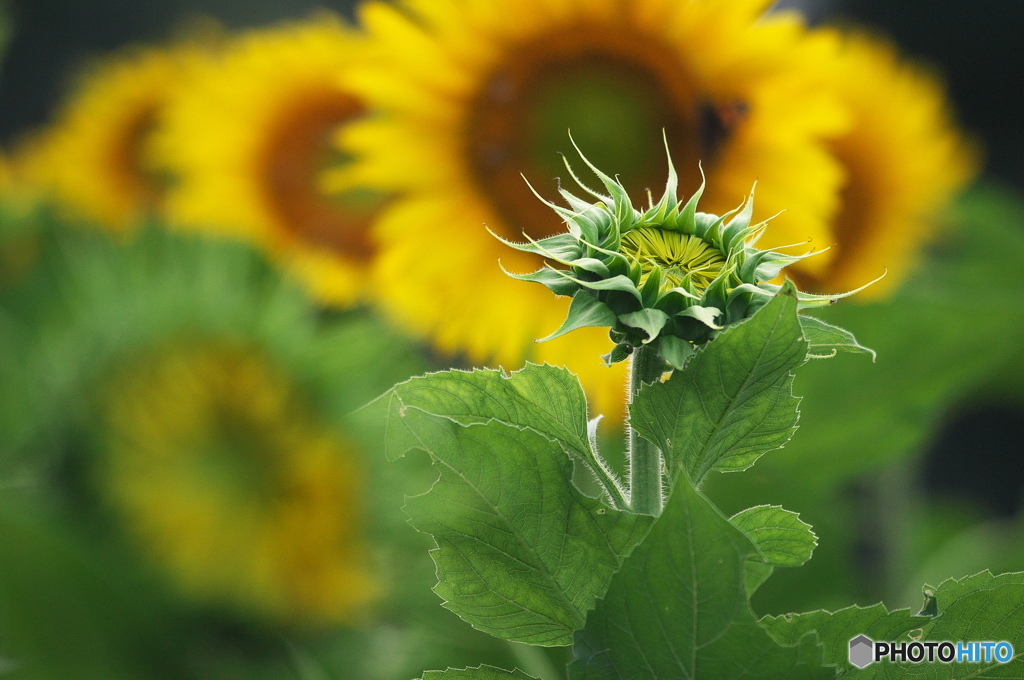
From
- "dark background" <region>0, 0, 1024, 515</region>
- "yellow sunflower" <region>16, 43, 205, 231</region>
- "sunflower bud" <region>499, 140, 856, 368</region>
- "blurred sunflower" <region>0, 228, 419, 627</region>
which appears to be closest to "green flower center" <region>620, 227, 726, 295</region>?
"sunflower bud" <region>499, 140, 856, 368</region>

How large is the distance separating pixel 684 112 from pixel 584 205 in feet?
0.54

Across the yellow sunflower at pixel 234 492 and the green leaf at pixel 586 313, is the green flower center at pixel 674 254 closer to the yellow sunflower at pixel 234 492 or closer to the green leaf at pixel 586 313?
the green leaf at pixel 586 313

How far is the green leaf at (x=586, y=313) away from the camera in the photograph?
0.28ft

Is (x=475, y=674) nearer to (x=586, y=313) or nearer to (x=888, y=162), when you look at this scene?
(x=586, y=313)

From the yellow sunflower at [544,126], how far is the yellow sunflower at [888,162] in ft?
0.13

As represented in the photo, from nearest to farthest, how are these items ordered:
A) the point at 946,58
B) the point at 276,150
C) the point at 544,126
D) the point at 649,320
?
1. the point at 649,320
2. the point at 544,126
3. the point at 276,150
4. the point at 946,58

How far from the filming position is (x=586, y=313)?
0.09 m

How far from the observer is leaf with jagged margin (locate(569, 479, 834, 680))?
0.28 ft

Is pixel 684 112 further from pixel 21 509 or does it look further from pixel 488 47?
pixel 21 509

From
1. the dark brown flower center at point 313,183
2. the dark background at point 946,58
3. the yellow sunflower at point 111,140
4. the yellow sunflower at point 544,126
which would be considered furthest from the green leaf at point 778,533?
the dark background at point 946,58

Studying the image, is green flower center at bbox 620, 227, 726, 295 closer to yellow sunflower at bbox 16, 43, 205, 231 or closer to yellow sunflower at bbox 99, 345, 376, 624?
yellow sunflower at bbox 99, 345, 376, 624

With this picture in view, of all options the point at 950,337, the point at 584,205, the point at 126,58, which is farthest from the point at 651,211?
the point at 126,58

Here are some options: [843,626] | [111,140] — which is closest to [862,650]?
[843,626]

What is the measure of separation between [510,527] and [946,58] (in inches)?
30.5
